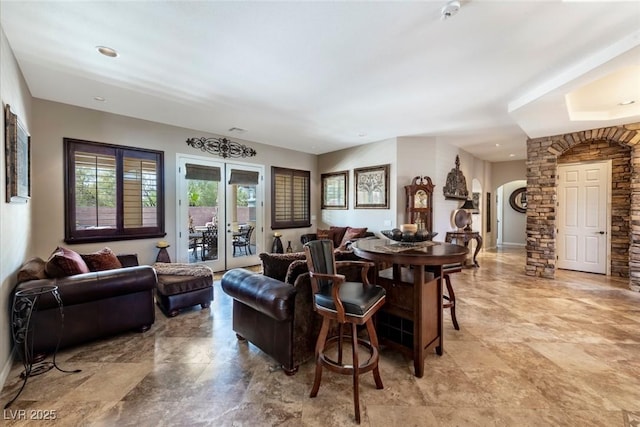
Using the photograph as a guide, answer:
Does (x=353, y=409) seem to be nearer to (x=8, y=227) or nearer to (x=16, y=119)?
(x=8, y=227)

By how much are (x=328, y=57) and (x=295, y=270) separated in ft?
6.64

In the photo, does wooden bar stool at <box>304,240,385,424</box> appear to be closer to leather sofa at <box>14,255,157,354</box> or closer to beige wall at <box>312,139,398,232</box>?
leather sofa at <box>14,255,157,354</box>

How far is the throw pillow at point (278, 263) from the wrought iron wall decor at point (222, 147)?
11.6 feet

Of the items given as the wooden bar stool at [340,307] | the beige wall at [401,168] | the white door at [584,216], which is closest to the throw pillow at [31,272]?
the wooden bar stool at [340,307]

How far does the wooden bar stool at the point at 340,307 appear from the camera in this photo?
186 centimetres

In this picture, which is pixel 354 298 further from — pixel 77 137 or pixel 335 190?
pixel 335 190

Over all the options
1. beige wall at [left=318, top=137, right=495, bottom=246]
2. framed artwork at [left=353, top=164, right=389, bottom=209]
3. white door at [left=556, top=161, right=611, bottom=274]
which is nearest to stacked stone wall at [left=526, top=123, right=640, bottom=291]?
white door at [left=556, top=161, right=611, bottom=274]

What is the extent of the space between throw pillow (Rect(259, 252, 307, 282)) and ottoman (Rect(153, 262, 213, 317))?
55.2 inches

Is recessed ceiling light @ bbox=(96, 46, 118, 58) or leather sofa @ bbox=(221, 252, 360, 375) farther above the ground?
recessed ceiling light @ bbox=(96, 46, 118, 58)

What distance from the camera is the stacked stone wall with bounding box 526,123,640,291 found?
196 inches

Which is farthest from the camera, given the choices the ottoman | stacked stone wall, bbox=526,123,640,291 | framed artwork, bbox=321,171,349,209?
framed artwork, bbox=321,171,349,209

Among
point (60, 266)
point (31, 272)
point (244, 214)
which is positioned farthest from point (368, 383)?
point (244, 214)

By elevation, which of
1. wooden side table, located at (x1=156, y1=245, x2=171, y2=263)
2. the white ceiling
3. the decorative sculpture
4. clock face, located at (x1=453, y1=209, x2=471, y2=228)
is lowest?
wooden side table, located at (x1=156, y1=245, x2=171, y2=263)

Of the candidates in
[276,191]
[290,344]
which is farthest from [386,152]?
[290,344]
